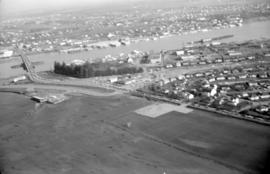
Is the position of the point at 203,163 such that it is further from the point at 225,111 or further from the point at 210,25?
the point at 210,25

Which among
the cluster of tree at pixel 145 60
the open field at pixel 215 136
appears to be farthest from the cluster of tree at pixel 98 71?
the open field at pixel 215 136

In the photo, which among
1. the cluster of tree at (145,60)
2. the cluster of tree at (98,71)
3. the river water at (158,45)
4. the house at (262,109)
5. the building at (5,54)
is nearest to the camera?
the house at (262,109)

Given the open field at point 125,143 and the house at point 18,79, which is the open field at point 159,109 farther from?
the house at point 18,79

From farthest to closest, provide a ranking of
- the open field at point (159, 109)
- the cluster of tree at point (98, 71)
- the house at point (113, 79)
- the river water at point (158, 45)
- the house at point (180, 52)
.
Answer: the river water at point (158, 45), the house at point (180, 52), the cluster of tree at point (98, 71), the house at point (113, 79), the open field at point (159, 109)

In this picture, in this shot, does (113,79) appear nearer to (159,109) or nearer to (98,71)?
(98,71)

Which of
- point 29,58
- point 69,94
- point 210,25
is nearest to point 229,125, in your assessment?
point 69,94

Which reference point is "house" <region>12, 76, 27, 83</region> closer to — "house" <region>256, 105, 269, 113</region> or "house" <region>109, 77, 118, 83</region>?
"house" <region>109, 77, 118, 83</region>

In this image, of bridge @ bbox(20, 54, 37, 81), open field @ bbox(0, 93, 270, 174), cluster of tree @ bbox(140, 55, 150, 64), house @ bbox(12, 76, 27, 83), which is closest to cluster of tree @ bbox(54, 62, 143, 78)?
cluster of tree @ bbox(140, 55, 150, 64)
